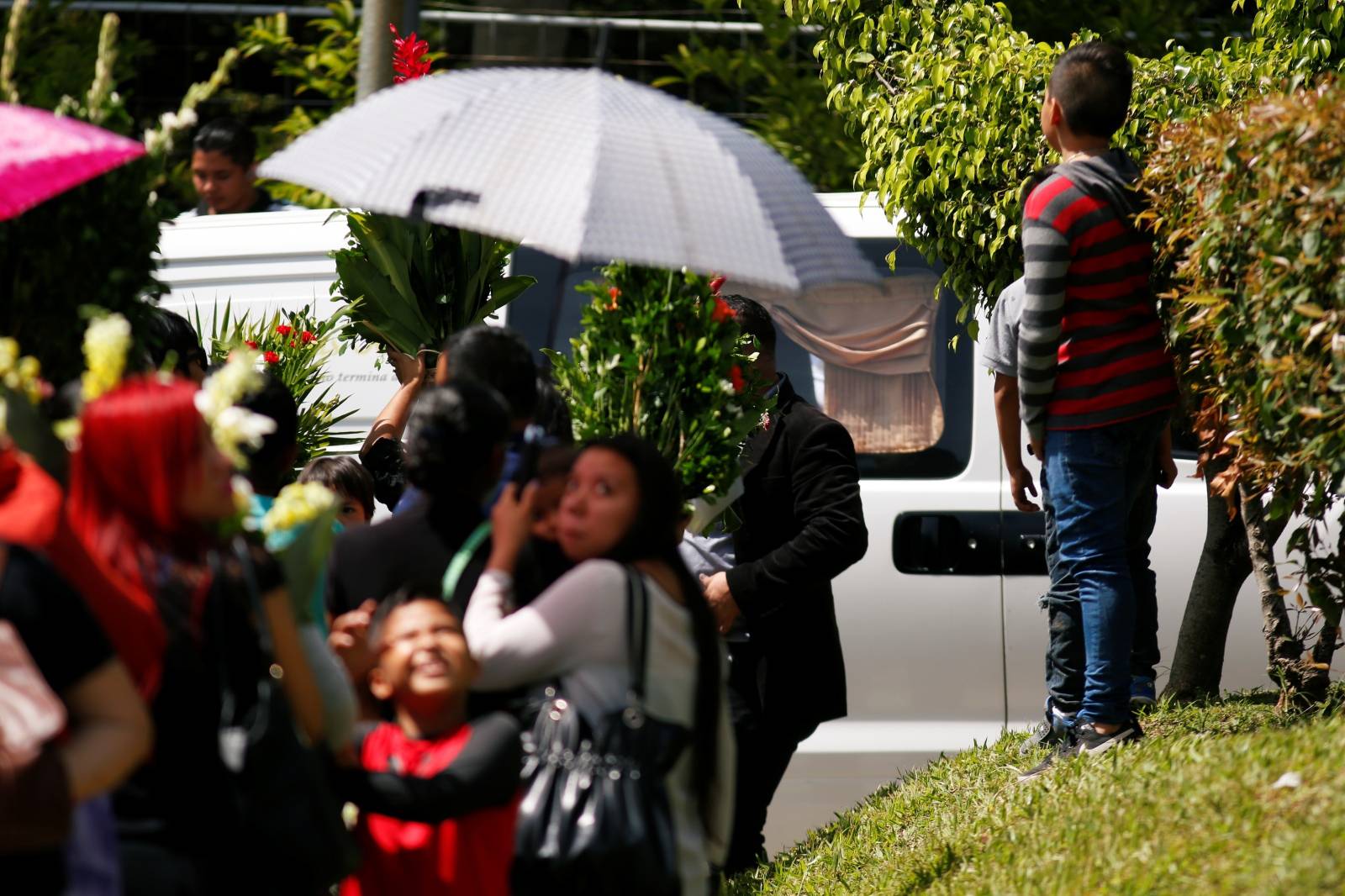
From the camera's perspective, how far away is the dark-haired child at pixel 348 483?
16.4 feet

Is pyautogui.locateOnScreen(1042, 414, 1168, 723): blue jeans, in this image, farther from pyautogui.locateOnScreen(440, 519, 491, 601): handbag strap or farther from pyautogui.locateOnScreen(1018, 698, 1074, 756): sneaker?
pyautogui.locateOnScreen(440, 519, 491, 601): handbag strap

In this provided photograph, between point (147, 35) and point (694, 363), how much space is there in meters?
9.25

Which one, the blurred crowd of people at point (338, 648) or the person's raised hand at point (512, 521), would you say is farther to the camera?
the person's raised hand at point (512, 521)

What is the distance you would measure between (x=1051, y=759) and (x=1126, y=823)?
0.89 meters

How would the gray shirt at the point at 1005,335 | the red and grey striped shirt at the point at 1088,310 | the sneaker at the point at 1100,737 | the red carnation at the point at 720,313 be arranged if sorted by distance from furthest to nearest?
the gray shirt at the point at 1005,335 → the sneaker at the point at 1100,737 → the red and grey striped shirt at the point at 1088,310 → the red carnation at the point at 720,313

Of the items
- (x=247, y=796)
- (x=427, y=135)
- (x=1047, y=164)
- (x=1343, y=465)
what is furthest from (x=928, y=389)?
(x=247, y=796)

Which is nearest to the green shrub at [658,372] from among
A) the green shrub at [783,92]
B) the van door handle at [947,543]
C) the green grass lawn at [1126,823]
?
the green grass lawn at [1126,823]

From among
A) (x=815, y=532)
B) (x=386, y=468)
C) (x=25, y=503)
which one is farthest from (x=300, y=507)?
(x=815, y=532)

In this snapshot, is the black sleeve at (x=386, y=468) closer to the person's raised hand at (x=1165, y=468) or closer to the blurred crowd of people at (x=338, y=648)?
the blurred crowd of people at (x=338, y=648)

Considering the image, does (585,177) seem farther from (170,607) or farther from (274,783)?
(274,783)

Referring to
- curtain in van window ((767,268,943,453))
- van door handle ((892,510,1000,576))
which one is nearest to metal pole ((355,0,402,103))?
curtain in van window ((767,268,943,453))

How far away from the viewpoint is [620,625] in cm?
327

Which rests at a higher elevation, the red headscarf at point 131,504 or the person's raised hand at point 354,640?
the red headscarf at point 131,504

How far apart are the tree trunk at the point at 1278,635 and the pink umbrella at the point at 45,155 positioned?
3501mm
